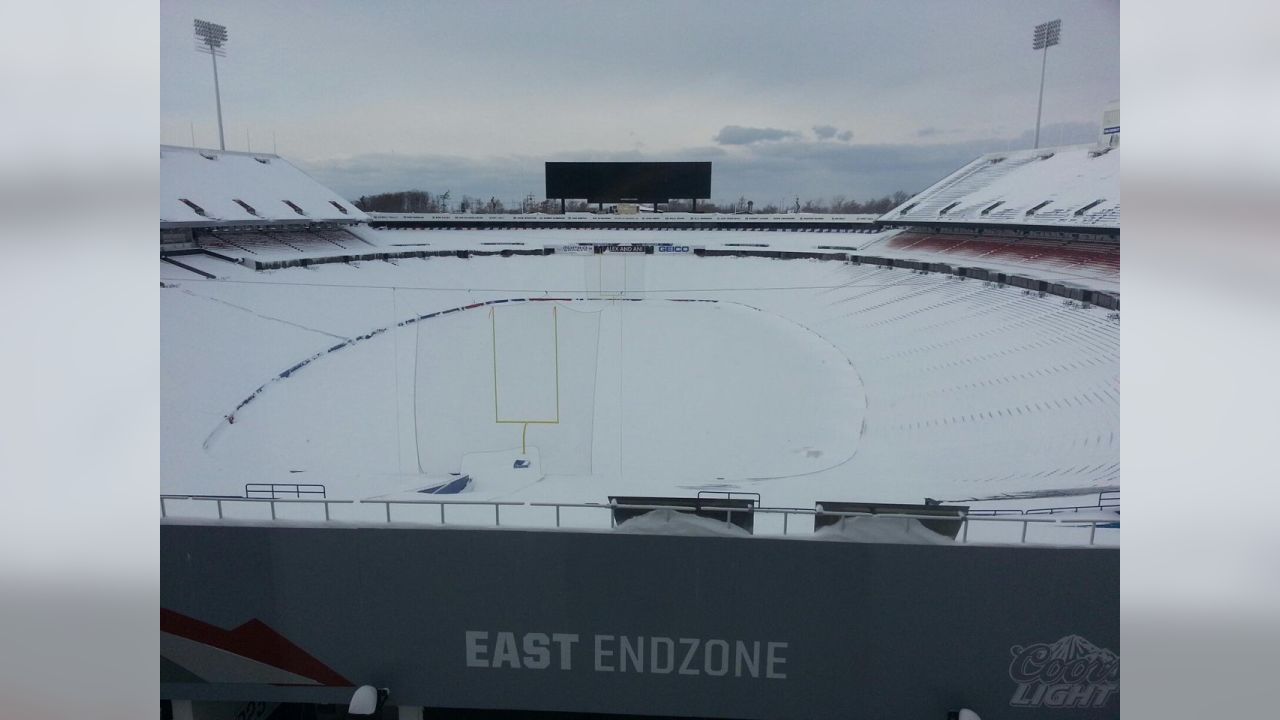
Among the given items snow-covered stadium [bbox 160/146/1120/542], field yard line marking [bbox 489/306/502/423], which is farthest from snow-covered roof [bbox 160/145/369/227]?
field yard line marking [bbox 489/306/502/423]

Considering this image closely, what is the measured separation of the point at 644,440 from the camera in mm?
2525

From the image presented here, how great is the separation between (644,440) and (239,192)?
5.64ft

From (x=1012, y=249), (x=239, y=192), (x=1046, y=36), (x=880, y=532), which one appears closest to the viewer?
(x=1046, y=36)

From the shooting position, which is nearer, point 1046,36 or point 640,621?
point 1046,36

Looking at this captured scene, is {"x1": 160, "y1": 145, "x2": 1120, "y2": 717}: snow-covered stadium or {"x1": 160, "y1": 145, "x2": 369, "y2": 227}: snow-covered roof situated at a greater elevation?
{"x1": 160, "y1": 145, "x2": 369, "y2": 227}: snow-covered roof

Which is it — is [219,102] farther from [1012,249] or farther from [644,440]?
[1012,249]

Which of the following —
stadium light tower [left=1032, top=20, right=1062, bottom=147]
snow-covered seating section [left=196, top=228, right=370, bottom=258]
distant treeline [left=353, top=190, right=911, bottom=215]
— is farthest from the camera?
snow-covered seating section [left=196, top=228, right=370, bottom=258]

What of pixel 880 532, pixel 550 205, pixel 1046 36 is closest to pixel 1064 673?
pixel 880 532

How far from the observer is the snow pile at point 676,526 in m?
2.40

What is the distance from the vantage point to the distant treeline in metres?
2.46

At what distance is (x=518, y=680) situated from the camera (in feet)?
8.34

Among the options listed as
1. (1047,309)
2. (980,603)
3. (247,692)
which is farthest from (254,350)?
(1047,309)

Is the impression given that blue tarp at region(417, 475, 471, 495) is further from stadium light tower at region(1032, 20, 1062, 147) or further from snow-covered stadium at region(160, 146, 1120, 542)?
stadium light tower at region(1032, 20, 1062, 147)

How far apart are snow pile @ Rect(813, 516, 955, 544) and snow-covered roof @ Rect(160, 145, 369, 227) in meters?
2.07
